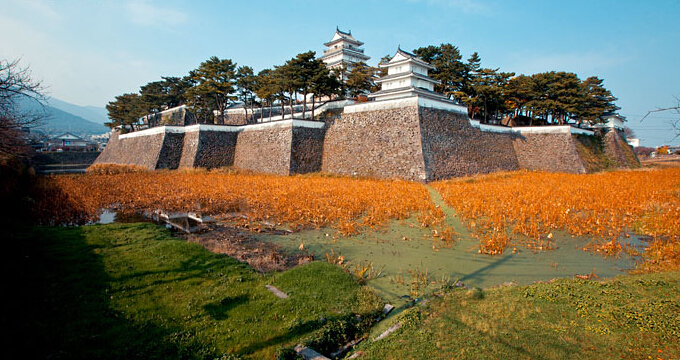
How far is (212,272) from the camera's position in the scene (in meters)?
5.64

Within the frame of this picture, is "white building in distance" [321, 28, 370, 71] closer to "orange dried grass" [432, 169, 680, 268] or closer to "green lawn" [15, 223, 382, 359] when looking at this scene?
"orange dried grass" [432, 169, 680, 268]

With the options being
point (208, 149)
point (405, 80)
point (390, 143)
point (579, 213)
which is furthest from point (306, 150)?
point (579, 213)

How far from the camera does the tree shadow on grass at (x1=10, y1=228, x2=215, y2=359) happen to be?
3291mm

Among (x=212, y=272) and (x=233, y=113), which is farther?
(x=233, y=113)

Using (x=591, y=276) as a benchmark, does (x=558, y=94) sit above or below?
above

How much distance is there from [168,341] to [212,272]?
212 cm

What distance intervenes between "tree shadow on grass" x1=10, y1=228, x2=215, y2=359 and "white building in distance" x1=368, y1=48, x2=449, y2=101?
21402mm

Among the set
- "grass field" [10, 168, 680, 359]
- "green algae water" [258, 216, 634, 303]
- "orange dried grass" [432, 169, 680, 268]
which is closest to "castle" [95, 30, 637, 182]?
"orange dried grass" [432, 169, 680, 268]

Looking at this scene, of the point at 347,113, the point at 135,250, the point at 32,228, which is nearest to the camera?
the point at 135,250

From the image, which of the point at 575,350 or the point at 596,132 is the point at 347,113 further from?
the point at 596,132

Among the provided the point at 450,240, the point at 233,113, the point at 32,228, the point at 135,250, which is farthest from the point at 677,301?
the point at 233,113

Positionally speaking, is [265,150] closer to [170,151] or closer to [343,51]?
[170,151]

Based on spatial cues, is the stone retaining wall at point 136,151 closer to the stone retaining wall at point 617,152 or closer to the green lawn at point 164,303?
the green lawn at point 164,303

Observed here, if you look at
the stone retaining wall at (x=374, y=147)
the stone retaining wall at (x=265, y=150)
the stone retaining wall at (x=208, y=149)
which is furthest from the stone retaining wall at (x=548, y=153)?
the stone retaining wall at (x=208, y=149)
